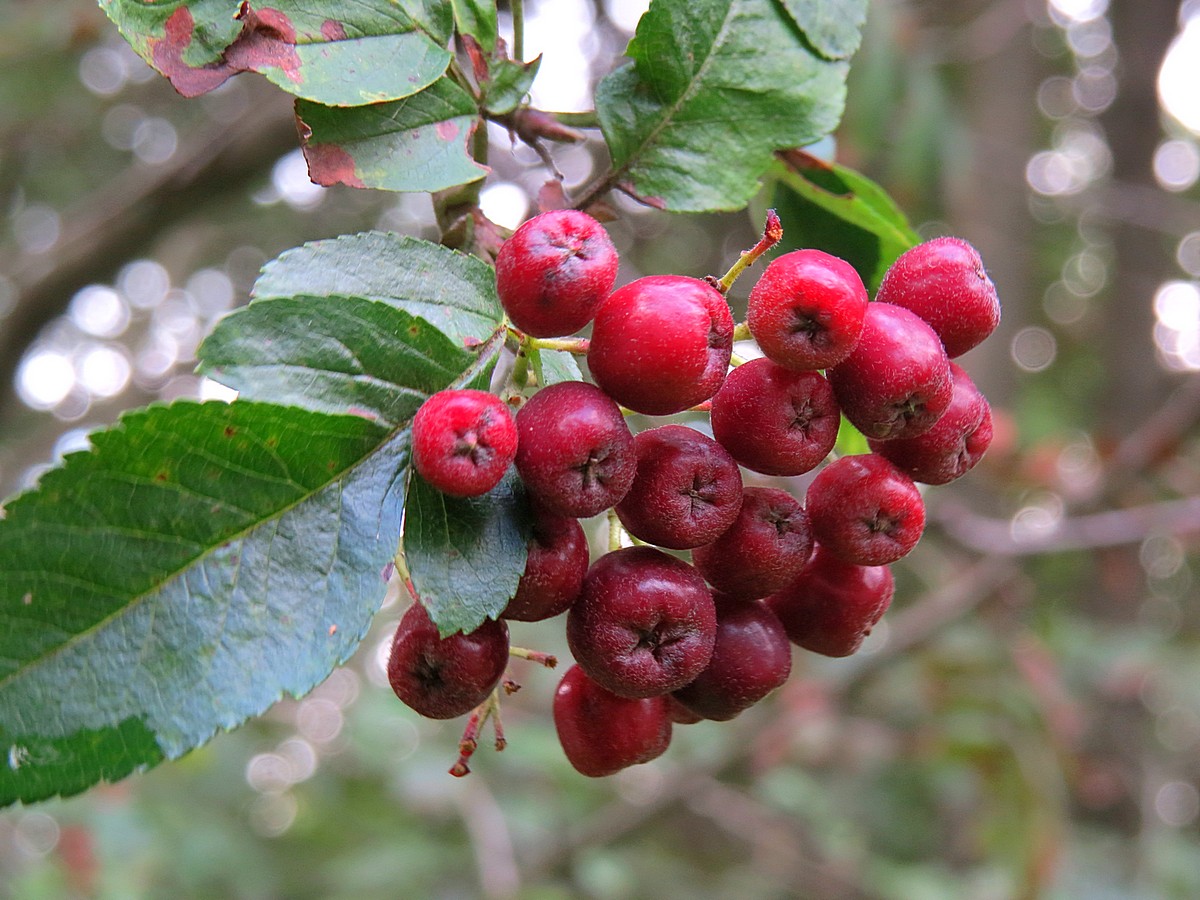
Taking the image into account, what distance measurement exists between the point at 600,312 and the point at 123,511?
471 mm

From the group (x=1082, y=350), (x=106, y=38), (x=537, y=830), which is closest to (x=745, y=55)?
(x=106, y=38)

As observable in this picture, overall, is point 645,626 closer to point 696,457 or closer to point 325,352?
point 696,457

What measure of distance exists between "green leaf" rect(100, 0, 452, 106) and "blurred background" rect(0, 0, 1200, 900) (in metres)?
0.68

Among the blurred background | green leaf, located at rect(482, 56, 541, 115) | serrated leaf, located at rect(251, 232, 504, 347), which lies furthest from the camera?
the blurred background

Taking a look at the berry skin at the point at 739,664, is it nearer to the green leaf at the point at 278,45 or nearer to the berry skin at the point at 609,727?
the berry skin at the point at 609,727

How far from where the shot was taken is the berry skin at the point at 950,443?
108 centimetres

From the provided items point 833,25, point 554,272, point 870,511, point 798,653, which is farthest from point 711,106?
point 798,653

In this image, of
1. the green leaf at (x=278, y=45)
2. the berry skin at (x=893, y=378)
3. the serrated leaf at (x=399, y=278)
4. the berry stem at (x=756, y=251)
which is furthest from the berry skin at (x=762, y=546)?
the green leaf at (x=278, y=45)

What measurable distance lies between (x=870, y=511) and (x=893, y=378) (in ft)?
0.53

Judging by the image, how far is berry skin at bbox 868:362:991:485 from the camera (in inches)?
42.5

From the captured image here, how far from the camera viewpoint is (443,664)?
1.01 meters

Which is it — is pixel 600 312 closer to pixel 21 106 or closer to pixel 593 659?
pixel 593 659

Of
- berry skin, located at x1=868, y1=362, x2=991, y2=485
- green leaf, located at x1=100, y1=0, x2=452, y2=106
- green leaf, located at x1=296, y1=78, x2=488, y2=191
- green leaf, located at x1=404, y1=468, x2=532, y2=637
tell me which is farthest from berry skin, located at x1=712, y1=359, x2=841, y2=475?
green leaf, located at x1=100, y1=0, x2=452, y2=106

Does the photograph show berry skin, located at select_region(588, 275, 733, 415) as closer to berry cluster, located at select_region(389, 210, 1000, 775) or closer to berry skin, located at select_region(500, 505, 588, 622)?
berry cluster, located at select_region(389, 210, 1000, 775)
